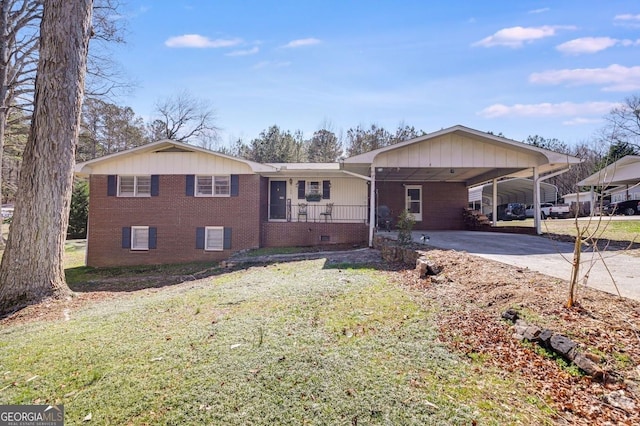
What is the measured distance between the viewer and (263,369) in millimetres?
2996

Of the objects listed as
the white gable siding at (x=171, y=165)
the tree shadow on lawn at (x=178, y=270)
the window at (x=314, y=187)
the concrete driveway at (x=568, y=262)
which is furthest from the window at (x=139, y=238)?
the concrete driveway at (x=568, y=262)

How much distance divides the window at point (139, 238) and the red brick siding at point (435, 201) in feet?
35.2

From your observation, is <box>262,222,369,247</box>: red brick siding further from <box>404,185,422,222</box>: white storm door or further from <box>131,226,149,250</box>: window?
<box>131,226,149,250</box>: window

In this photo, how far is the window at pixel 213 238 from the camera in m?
14.0

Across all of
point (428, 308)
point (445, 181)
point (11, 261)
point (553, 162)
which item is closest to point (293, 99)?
point (445, 181)

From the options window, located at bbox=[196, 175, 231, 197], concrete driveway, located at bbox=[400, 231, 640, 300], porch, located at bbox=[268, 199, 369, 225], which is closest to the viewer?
concrete driveway, located at bbox=[400, 231, 640, 300]

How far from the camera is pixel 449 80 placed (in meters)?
12.5

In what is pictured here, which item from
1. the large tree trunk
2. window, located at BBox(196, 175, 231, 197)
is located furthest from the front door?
the large tree trunk

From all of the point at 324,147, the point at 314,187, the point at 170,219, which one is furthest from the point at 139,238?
the point at 324,147

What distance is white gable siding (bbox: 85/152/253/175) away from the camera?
1382cm

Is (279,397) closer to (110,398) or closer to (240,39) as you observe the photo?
(110,398)

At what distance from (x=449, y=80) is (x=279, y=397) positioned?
42.4ft

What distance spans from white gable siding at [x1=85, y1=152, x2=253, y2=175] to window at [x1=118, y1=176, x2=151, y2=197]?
27 centimetres

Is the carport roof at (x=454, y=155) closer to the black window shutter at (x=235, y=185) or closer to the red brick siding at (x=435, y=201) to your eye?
the red brick siding at (x=435, y=201)
